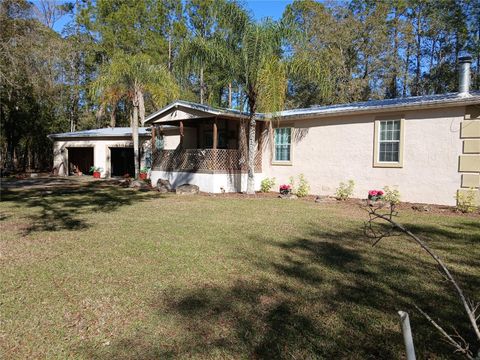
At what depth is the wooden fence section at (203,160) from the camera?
15203 mm

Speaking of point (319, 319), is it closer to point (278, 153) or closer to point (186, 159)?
point (278, 153)

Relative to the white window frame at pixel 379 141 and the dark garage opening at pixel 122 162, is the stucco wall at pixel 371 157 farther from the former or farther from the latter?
the dark garage opening at pixel 122 162

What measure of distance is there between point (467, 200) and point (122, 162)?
22149mm

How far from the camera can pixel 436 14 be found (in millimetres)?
23562

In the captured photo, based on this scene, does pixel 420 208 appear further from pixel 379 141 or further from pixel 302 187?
pixel 302 187

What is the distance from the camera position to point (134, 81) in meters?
17.8

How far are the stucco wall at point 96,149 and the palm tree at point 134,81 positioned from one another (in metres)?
4.36

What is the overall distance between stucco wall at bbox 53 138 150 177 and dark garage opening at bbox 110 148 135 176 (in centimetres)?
135

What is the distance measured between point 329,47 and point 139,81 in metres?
15.1

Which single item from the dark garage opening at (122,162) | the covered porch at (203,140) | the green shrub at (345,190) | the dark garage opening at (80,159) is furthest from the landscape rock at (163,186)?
the dark garage opening at (80,159)

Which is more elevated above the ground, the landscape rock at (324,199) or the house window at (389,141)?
the house window at (389,141)

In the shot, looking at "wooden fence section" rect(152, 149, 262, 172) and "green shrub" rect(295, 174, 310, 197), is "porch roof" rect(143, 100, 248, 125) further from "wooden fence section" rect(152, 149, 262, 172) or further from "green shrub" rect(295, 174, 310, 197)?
"green shrub" rect(295, 174, 310, 197)

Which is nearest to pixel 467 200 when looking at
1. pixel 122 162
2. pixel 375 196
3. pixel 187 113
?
pixel 375 196

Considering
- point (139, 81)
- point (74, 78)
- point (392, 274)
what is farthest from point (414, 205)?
point (74, 78)
